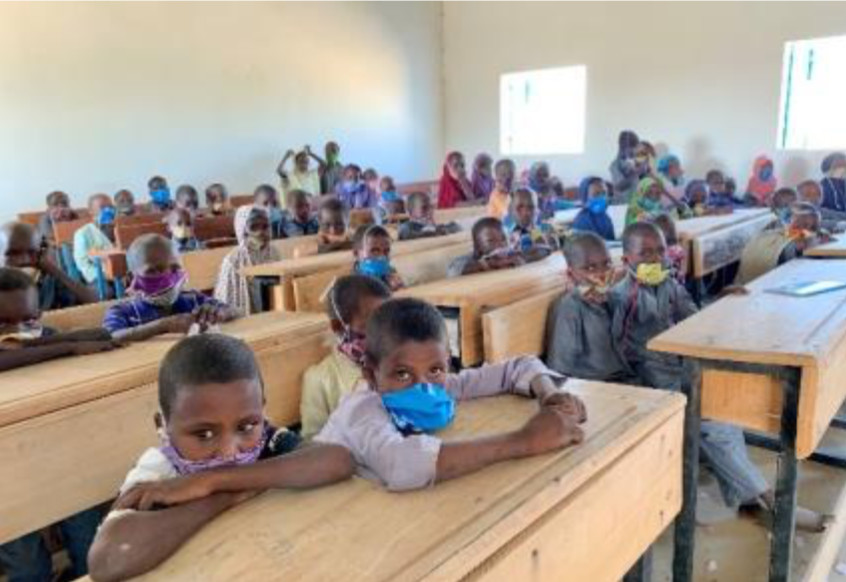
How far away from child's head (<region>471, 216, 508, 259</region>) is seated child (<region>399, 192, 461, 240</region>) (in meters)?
1.18

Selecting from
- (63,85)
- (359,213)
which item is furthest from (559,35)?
(63,85)

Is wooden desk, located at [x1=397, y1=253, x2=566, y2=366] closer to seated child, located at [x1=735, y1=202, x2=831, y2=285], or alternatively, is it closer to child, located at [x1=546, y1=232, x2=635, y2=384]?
child, located at [x1=546, y1=232, x2=635, y2=384]

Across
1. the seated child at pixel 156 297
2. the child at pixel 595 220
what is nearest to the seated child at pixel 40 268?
the seated child at pixel 156 297

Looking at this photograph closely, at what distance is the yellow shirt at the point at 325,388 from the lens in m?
1.95

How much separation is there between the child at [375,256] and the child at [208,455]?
6.51ft

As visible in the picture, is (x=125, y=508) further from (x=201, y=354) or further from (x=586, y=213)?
(x=586, y=213)

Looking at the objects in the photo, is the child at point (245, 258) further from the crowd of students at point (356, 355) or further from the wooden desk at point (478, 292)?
the wooden desk at point (478, 292)

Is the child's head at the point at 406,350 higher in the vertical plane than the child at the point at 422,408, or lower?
higher

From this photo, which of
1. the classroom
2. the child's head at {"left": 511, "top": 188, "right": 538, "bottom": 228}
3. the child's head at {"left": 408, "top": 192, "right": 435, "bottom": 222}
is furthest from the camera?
the child's head at {"left": 408, "top": 192, "right": 435, "bottom": 222}

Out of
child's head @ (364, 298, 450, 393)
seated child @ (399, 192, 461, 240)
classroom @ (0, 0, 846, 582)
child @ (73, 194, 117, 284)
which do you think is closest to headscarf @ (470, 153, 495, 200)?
classroom @ (0, 0, 846, 582)

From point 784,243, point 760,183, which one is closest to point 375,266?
point 784,243

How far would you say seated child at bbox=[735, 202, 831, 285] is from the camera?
381 cm

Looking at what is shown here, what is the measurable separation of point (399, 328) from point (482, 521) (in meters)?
0.42

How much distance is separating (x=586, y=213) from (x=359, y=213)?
6.20 ft
